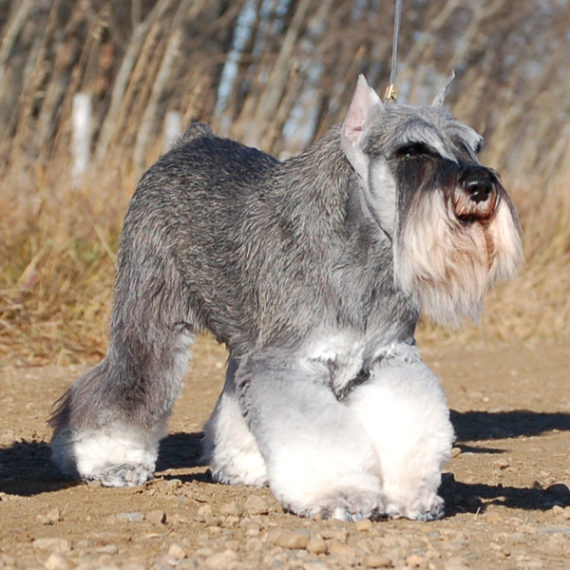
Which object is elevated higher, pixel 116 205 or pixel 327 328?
pixel 116 205

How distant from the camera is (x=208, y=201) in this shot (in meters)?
4.88

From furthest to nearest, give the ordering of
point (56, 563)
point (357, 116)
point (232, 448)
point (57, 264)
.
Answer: point (57, 264) → point (232, 448) → point (357, 116) → point (56, 563)

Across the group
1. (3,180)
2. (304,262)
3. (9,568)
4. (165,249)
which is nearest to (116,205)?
(3,180)

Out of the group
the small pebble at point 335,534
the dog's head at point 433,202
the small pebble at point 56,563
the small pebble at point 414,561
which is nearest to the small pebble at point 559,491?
the dog's head at point 433,202

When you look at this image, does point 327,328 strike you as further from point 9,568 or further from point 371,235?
point 9,568

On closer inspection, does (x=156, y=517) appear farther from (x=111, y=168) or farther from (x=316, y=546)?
(x=111, y=168)

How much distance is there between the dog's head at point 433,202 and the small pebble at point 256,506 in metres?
0.90

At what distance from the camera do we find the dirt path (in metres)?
3.55

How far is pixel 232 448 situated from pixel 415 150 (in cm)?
163

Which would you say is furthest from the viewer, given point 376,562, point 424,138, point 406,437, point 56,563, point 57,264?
point 57,264

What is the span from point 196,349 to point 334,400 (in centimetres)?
490

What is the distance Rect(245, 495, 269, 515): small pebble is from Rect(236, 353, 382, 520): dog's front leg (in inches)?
5.9

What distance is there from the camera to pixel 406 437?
164 inches

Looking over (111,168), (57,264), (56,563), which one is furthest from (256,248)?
(111,168)
